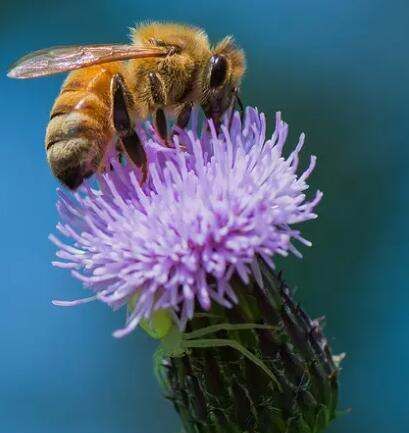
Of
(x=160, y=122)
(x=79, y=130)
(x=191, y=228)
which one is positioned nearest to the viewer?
(x=191, y=228)

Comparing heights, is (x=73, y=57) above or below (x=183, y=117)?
above

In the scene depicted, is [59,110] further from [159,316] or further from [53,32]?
[53,32]

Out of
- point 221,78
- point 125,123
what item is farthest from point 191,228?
point 221,78

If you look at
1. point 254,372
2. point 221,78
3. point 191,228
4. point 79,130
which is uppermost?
point 221,78

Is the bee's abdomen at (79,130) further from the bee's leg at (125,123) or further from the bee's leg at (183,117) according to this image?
the bee's leg at (183,117)

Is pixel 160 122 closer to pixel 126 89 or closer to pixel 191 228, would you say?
pixel 126 89

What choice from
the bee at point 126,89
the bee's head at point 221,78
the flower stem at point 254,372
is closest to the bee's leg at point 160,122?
the bee at point 126,89
